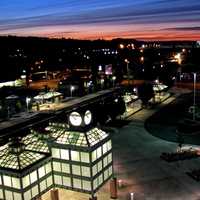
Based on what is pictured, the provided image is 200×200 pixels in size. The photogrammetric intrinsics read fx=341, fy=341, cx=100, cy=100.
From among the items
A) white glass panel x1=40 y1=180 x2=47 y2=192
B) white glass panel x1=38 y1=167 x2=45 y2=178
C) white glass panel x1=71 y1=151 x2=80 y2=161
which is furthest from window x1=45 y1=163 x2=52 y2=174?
white glass panel x1=71 y1=151 x2=80 y2=161

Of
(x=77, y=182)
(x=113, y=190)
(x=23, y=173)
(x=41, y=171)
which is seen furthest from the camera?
(x=113, y=190)

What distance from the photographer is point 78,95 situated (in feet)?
358

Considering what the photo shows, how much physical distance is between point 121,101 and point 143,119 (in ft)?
21.4

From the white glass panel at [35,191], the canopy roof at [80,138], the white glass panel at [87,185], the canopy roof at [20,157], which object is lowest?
the white glass panel at [87,185]

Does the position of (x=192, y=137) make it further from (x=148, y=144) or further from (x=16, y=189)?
(x=16, y=189)

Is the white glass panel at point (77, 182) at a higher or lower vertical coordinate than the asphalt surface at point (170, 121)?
higher

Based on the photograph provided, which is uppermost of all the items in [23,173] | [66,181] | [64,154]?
[64,154]

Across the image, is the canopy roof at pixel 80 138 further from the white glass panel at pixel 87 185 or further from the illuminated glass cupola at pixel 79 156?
the white glass panel at pixel 87 185

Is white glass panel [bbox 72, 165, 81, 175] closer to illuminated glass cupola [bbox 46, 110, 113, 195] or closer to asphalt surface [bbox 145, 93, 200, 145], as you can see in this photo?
illuminated glass cupola [bbox 46, 110, 113, 195]

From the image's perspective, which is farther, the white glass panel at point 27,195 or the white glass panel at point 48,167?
the white glass panel at point 48,167

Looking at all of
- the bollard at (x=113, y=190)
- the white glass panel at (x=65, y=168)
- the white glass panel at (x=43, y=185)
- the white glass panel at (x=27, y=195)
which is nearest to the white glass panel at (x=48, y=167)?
the white glass panel at (x=43, y=185)

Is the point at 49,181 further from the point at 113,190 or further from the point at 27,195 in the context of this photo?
the point at 113,190

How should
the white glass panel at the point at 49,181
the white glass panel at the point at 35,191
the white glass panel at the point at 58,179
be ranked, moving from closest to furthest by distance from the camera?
1. the white glass panel at the point at 35,191
2. the white glass panel at the point at 49,181
3. the white glass panel at the point at 58,179

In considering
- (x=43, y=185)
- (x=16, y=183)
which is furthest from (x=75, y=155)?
(x=16, y=183)
